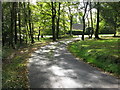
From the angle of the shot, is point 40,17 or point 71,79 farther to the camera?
point 40,17

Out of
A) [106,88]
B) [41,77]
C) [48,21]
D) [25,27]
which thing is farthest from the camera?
[48,21]

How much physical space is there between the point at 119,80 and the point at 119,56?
362 centimetres

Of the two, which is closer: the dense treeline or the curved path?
the curved path

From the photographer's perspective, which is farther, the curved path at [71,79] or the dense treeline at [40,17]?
the dense treeline at [40,17]

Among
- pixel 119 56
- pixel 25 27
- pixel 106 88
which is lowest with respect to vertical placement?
pixel 106 88

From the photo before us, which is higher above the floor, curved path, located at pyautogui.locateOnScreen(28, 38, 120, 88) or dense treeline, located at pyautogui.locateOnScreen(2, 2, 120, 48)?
dense treeline, located at pyautogui.locateOnScreen(2, 2, 120, 48)

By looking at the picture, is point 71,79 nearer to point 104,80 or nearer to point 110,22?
point 104,80

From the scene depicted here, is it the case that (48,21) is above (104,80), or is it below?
above

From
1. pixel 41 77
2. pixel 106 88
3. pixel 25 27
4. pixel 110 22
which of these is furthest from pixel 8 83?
pixel 110 22

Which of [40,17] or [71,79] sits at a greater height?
[40,17]

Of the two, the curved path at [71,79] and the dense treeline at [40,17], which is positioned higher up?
the dense treeline at [40,17]

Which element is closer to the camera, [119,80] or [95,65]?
[119,80]

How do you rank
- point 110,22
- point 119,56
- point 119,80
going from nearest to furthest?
point 119,80
point 119,56
point 110,22

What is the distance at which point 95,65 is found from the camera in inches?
523
